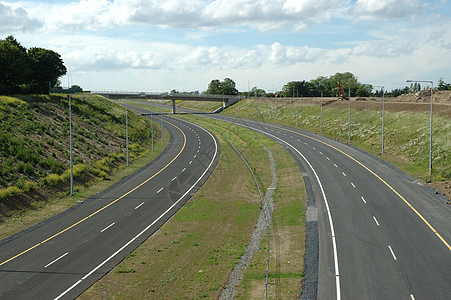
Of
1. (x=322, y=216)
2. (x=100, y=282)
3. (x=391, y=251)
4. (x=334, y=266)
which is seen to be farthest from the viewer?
(x=322, y=216)

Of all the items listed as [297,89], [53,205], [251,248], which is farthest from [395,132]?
[297,89]

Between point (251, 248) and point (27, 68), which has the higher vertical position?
point (27, 68)

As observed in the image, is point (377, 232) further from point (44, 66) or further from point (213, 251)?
point (44, 66)

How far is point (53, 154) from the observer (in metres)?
57.0

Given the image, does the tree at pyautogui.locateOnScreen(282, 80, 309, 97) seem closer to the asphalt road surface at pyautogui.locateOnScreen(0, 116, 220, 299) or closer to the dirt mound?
the dirt mound

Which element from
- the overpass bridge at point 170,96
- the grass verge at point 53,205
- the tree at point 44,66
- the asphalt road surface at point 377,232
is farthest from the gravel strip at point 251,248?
the overpass bridge at point 170,96

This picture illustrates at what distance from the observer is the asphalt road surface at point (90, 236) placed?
86.6 feet

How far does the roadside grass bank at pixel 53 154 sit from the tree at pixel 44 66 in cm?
554

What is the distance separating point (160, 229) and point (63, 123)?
43.4 metres

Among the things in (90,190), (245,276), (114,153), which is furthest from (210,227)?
(114,153)

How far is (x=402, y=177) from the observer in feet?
177

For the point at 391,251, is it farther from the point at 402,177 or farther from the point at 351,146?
the point at 351,146

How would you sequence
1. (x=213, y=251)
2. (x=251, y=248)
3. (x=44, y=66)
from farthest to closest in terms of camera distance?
1. (x=44, y=66)
2. (x=251, y=248)
3. (x=213, y=251)

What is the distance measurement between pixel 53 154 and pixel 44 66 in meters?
39.3
